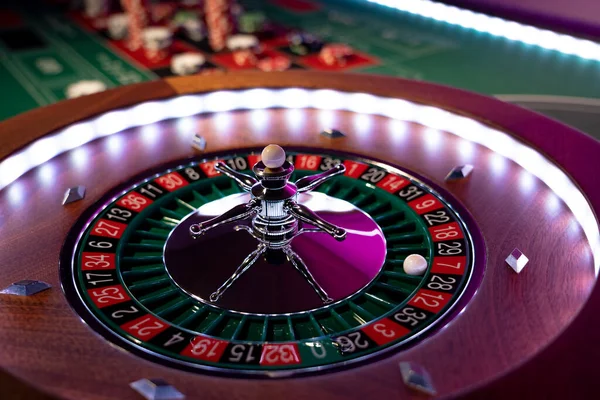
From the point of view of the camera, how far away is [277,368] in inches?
61.1

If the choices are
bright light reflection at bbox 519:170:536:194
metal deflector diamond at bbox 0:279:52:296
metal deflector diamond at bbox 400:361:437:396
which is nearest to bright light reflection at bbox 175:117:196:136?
metal deflector diamond at bbox 0:279:52:296

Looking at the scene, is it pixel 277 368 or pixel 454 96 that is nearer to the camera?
pixel 277 368

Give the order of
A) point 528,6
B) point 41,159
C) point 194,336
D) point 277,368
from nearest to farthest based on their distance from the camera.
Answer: point 277,368 < point 194,336 < point 41,159 < point 528,6

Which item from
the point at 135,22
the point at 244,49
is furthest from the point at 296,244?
the point at 135,22

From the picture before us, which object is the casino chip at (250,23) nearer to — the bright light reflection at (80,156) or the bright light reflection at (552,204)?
the bright light reflection at (80,156)

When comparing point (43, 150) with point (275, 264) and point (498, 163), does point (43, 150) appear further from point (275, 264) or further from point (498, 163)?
point (498, 163)

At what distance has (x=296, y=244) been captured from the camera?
6.89 feet

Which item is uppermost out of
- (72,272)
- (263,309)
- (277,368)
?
(72,272)

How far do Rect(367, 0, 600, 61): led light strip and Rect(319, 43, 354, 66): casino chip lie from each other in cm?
140

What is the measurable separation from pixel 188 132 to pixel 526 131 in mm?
1318

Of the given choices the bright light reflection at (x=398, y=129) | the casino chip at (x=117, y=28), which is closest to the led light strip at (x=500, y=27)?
the casino chip at (x=117, y=28)

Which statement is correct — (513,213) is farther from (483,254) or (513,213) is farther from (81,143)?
(81,143)

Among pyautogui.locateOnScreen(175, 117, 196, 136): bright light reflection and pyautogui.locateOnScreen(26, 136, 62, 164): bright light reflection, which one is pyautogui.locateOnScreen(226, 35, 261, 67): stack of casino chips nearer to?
pyautogui.locateOnScreen(175, 117, 196, 136): bright light reflection

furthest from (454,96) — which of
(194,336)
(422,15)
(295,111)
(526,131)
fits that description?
(422,15)
